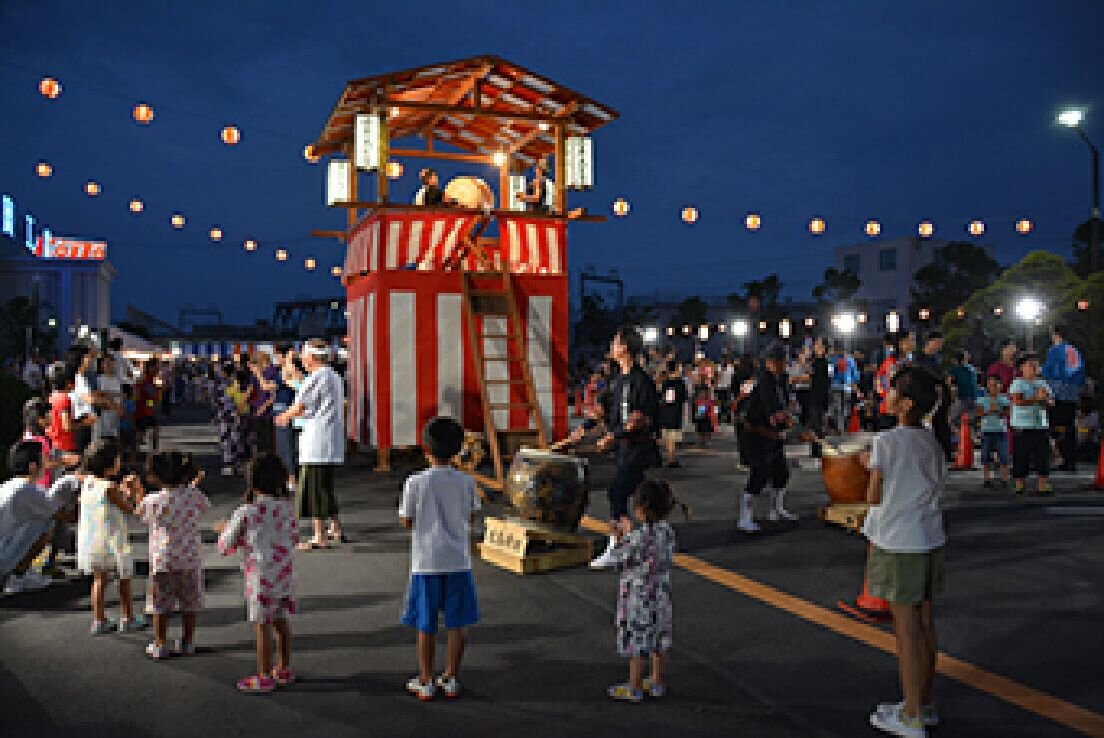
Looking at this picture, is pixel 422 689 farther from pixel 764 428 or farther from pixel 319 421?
pixel 764 428

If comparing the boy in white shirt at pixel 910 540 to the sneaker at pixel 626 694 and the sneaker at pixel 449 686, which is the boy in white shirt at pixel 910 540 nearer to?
the sneaker at pixel 626 694

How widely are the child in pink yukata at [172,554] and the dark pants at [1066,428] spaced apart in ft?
37.4

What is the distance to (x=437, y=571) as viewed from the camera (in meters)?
4.24

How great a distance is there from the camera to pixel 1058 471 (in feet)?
40.5

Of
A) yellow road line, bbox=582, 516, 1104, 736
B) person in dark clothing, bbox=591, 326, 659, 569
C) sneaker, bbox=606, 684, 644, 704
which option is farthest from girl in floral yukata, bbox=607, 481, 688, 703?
person in dark clothing, bbox=591, 326, 659, 569

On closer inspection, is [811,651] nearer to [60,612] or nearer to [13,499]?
[60,612]

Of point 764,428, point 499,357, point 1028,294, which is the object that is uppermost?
point 1028,294

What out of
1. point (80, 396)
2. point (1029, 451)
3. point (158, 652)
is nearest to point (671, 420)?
point (1029, 451)

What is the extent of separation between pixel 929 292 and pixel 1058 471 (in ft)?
136

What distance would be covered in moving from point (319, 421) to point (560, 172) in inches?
251

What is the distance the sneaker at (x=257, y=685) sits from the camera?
14.0 ft

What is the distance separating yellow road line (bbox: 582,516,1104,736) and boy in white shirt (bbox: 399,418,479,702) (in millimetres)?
2477

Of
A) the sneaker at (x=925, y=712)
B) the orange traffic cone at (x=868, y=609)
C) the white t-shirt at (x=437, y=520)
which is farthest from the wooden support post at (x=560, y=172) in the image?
the sneaker at (x=925, y=712)

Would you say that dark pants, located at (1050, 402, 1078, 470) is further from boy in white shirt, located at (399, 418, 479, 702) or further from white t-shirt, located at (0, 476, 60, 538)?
white t-shirt, located at (0, 476, 60, 538)
